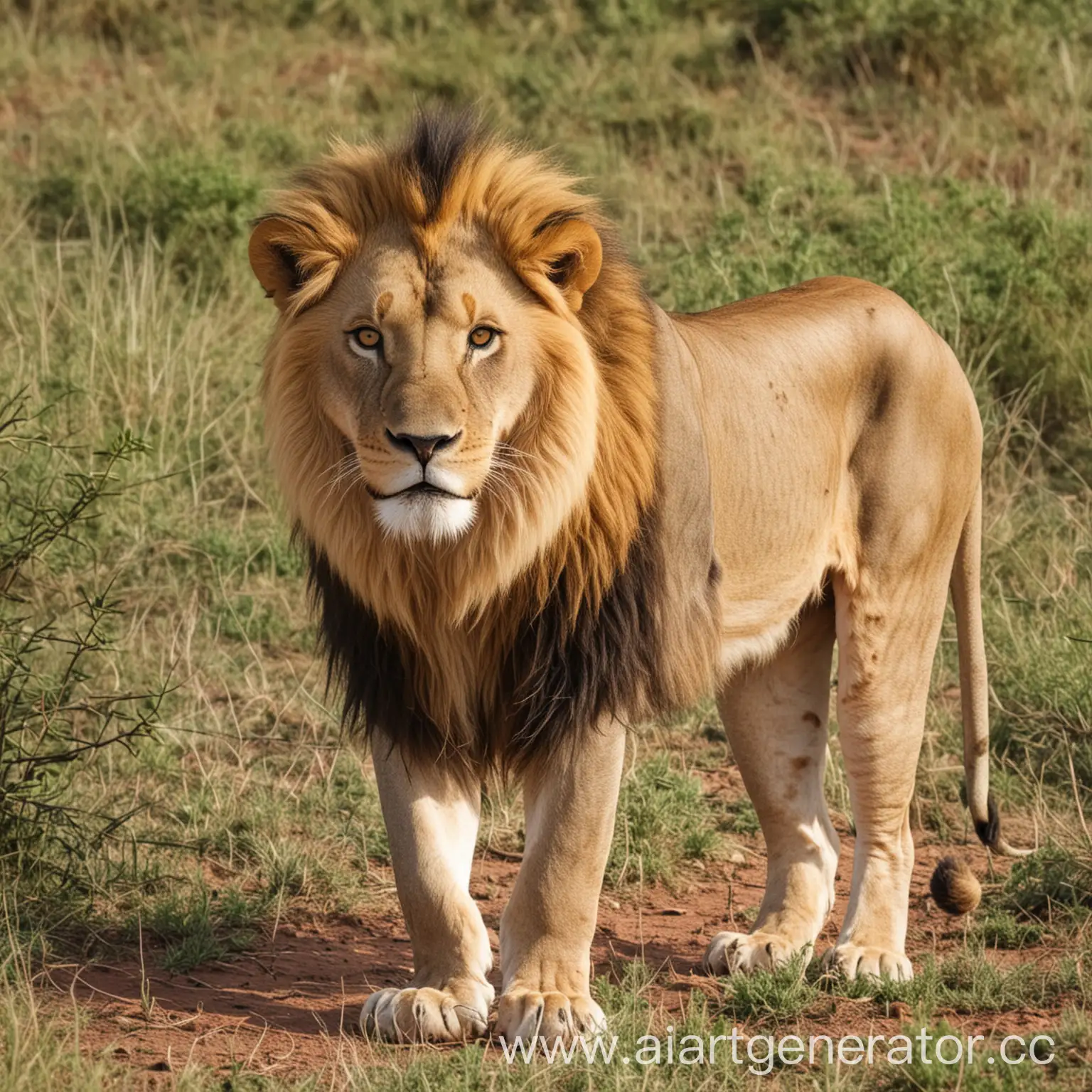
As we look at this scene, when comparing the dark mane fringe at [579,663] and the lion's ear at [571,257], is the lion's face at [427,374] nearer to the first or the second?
the lion's ear at [571,257]

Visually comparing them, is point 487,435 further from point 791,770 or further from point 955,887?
point 955,887

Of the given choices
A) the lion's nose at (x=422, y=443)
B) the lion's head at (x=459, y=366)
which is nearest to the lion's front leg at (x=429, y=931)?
the lion's head at (x=459, y=366)

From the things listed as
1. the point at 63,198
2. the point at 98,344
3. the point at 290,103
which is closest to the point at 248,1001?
the point at 98,344

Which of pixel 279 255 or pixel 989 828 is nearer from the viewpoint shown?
pixel 279 255

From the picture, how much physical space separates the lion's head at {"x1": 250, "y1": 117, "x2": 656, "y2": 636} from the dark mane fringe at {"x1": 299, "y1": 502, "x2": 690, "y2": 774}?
0.19 ft

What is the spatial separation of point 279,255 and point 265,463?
11.3ft

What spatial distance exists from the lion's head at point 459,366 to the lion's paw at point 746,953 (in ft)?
3.49

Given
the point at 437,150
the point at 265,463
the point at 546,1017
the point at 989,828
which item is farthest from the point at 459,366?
the point at 265,463

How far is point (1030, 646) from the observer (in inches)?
222

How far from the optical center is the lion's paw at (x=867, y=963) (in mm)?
3912

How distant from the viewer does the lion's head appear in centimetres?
327

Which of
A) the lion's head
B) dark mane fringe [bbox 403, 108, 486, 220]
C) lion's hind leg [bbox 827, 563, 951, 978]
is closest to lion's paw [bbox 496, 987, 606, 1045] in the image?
the lion's head

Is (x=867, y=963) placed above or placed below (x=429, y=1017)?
below

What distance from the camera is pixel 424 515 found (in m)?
3.16
